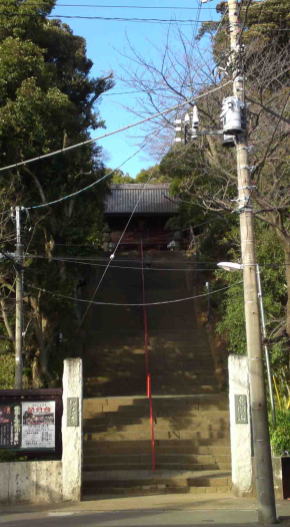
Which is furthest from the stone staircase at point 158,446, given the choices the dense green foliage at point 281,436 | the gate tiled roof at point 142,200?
the gate tiled roof at point 142,200

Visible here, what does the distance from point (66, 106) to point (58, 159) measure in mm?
1885

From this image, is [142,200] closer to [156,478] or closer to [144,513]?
[156,478]

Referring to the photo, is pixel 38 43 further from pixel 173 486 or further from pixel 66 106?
pixel 173 486

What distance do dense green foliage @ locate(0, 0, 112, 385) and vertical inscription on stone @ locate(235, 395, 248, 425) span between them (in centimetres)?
814

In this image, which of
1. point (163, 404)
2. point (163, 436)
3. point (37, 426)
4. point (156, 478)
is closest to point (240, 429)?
point (156, 478)

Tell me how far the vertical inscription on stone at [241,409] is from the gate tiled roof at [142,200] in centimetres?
2723

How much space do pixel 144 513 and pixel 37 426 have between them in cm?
293

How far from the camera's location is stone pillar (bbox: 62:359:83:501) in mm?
11758

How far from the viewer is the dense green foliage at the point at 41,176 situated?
1819 cm

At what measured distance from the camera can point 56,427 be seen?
482 inches

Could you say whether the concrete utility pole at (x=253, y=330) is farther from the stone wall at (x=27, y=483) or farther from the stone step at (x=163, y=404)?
the stone step at (x=163, y=404)

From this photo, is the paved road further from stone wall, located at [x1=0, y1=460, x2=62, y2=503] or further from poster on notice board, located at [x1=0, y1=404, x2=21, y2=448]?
poster on notice board, located at [x1=0, y1=404, x2=21, y2=448]

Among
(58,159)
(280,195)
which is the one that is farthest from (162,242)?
(280,195)

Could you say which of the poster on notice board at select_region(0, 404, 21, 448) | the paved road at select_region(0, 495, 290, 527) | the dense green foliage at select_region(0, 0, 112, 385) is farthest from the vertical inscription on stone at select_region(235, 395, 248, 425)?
the dense green foliage at select_region(0, 0, 112, 385)
